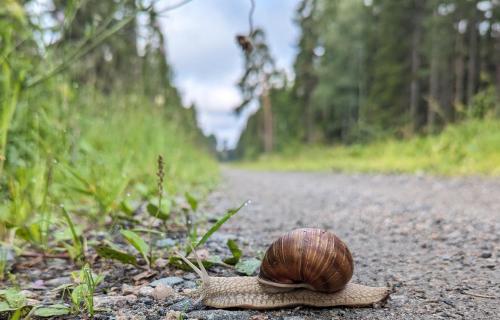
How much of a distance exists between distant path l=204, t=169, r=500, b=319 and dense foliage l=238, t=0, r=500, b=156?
52.1 ft

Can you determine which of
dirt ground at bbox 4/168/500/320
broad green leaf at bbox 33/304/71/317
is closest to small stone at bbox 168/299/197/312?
dirt ground at bbox 4/168/500/320

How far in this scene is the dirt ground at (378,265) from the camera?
1.61m

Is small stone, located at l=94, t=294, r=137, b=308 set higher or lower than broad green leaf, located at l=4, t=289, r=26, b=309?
lower

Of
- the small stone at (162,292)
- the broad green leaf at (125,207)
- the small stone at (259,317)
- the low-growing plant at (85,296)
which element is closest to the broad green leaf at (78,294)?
the low-growing plant at (85,296)

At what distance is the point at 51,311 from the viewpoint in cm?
146

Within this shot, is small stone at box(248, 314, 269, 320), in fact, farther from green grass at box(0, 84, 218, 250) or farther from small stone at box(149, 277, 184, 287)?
green grass at box(0, 84, 218, 250)

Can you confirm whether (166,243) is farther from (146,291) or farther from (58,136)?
(58,136)

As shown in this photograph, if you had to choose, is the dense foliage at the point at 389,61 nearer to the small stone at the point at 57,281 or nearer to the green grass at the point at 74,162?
the green grass at the point at 74,162

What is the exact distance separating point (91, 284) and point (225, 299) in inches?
20.3

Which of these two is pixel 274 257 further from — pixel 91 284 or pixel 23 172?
pixel 23 172

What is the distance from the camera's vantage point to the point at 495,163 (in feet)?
23.6

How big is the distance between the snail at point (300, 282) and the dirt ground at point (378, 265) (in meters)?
0.04

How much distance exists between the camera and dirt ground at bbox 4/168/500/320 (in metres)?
1.61

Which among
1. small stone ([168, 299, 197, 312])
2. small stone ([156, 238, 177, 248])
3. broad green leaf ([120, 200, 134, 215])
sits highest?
broad green leaf ([120, 200, 134, 215])
